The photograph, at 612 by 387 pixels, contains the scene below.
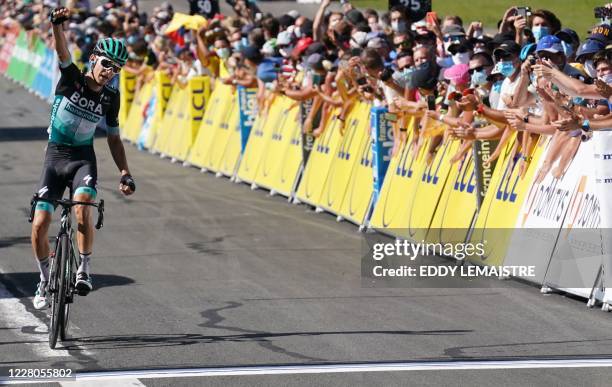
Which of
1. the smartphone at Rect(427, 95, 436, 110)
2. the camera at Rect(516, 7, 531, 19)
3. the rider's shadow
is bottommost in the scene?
the rider's shadow

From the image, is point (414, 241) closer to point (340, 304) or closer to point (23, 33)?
point (340, 304)

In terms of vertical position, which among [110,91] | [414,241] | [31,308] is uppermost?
[110,91]

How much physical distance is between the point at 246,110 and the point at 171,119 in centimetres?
445

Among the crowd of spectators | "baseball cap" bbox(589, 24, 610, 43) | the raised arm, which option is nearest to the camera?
the raised arm

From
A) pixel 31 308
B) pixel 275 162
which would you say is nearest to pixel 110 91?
pixel 31 308

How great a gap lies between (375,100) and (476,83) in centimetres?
270

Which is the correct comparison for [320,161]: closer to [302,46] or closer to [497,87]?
[302,46]

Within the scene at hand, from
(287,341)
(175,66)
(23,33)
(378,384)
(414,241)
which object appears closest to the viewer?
(378,384)

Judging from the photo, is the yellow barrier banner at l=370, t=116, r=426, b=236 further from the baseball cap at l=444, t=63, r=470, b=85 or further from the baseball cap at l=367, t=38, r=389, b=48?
the baseball cap at l=367, t=38, r=389, b=48

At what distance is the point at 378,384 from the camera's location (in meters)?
8.53

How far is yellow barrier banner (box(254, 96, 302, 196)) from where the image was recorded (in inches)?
778

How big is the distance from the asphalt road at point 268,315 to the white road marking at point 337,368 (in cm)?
7

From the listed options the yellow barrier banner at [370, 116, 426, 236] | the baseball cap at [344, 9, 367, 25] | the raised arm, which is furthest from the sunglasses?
the baseball cap at [344, 9, 367, 25]

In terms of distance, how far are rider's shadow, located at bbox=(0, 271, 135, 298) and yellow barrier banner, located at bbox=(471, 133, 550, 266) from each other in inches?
135
